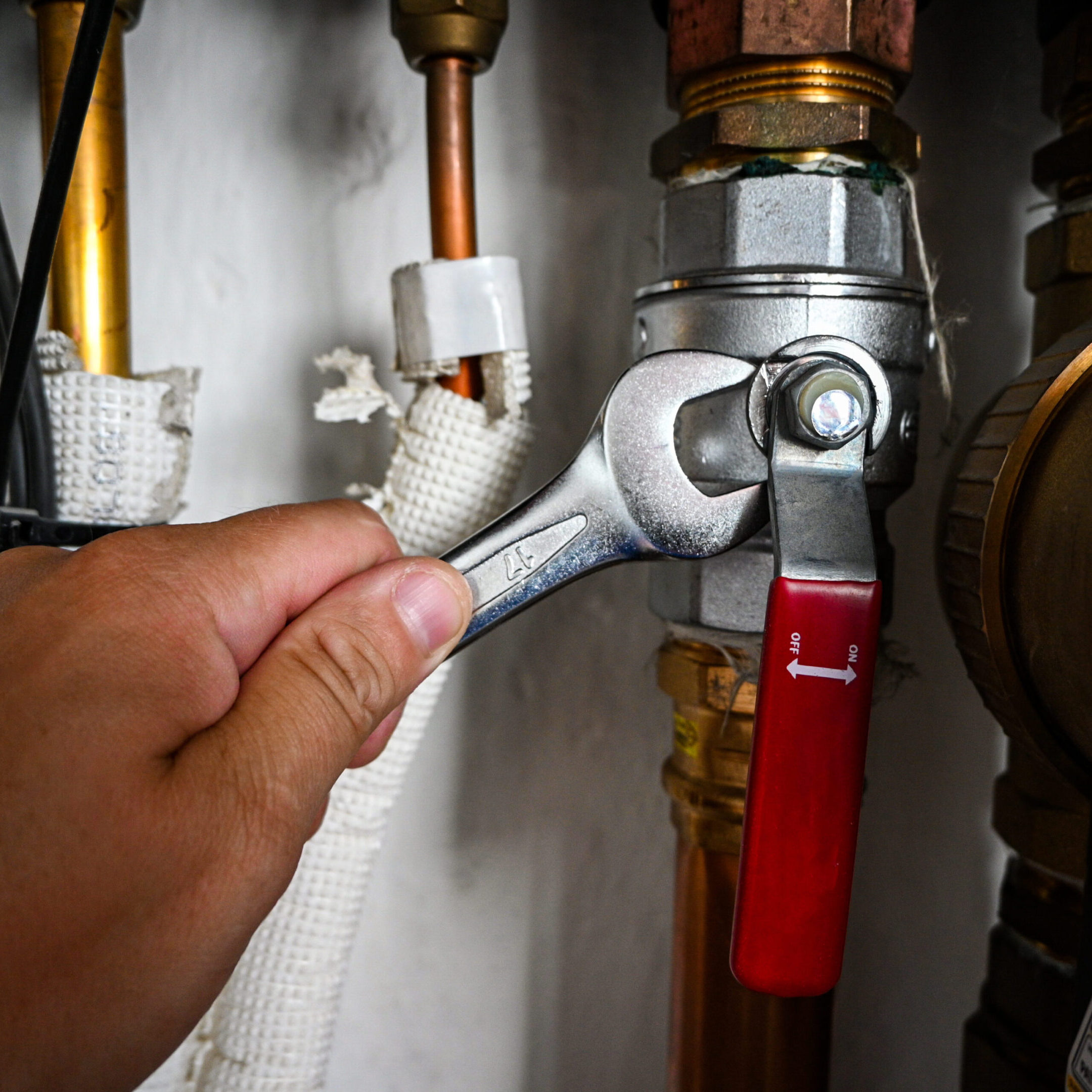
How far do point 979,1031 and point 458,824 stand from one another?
1.03 feet

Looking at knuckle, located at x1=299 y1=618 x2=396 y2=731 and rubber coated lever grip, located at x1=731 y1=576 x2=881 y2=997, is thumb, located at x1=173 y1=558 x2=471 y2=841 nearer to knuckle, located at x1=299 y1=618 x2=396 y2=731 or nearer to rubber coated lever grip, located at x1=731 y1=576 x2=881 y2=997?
knuckle, located at x1=299 y1=618 x2=396 y2=731

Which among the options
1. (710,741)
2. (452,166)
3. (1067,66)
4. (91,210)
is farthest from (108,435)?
(1067,66)

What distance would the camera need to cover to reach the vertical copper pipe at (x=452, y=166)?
0.49m

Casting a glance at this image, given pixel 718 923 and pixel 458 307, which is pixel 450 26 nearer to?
pixel 458 307

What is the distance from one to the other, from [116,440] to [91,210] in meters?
0.12

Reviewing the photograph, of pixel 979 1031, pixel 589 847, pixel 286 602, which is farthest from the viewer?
pixel 589 847

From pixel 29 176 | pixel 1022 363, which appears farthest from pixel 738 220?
pixel 29 176

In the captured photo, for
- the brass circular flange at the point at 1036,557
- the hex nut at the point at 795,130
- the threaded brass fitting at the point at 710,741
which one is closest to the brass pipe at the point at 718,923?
the threaded brass fitting at the point at 710,741

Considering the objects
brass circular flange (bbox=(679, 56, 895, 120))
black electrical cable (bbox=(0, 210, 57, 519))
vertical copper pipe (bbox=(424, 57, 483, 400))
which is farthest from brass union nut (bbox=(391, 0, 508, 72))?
black electrical cable (bbox=(0, 210, 57, 519))

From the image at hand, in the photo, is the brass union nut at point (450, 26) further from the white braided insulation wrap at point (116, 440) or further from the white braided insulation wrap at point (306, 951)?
the white braided insulation wrap at point (306, 951)

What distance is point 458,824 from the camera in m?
0.61

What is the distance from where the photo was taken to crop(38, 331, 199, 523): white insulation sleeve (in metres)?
0.47

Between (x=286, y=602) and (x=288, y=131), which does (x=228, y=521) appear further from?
(x=288, y=131)

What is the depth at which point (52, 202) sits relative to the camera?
40cm
